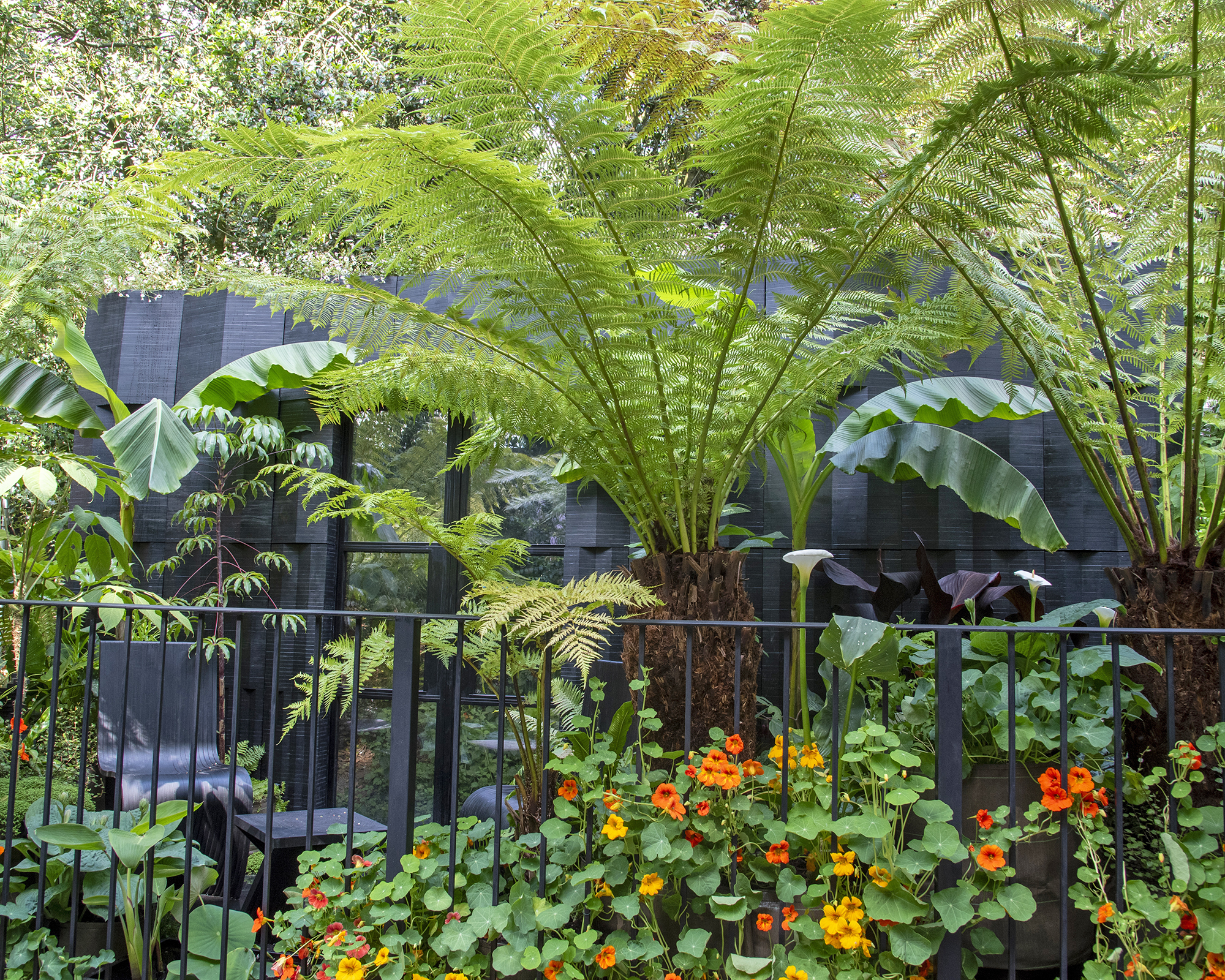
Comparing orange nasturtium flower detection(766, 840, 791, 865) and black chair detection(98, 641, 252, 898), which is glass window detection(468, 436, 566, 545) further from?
orange nasturtium flower detection(766, 840, 791, 865)

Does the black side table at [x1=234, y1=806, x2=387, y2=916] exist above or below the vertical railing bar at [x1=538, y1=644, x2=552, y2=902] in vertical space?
below

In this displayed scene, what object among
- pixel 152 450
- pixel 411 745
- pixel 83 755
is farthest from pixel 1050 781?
pixel 152 450

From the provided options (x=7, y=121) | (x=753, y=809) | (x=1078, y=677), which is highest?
(x=7, y=121)

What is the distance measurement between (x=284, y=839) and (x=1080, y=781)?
2275 mm

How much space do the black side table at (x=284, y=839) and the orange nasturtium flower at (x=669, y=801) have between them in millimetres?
1052

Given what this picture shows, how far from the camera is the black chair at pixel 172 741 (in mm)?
3057

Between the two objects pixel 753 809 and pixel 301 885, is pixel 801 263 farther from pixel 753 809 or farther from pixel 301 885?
pixel 301 885

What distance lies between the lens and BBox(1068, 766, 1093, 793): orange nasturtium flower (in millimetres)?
1885

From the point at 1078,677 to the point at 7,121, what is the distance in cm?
970

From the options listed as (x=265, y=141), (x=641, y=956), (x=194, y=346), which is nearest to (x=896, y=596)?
(x=641, y=956)

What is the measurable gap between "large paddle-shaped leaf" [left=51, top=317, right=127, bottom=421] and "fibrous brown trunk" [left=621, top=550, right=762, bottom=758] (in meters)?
3.57

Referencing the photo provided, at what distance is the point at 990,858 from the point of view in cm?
183

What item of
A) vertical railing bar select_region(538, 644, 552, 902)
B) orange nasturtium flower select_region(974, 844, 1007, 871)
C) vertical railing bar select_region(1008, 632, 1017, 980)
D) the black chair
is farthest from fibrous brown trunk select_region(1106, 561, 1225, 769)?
the black chair

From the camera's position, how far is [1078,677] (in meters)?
2.31
